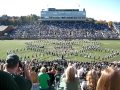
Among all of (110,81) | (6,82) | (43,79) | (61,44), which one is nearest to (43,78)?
(43,79)

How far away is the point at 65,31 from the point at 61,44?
38318 millimetres

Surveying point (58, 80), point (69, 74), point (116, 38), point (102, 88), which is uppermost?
point (102, 88)

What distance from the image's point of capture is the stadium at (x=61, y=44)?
19.5 m

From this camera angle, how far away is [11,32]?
119 m

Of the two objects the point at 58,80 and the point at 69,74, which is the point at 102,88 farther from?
the point at 58,80

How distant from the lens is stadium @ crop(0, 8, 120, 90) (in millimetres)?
19531

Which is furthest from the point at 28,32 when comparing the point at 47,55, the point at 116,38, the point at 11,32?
the point at 47,55

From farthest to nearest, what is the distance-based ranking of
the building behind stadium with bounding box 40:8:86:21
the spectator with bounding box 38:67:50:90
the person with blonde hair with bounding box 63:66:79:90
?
the building behind stadium with bounding box 40:8:86:21 → the spectator with bounding box 38:67:50:90 → the person with blonde hair with bounding box 63:66:79:90

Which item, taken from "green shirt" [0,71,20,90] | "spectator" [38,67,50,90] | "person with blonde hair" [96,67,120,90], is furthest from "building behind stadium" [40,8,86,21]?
"green shirt" [0,71,20,90]

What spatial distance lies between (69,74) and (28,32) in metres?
109

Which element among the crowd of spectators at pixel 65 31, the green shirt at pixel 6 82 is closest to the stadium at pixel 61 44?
the crowd of spectators at pixel 65 31

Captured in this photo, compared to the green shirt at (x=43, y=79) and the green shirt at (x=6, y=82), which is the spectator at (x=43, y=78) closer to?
the green shirt at (x=43, y=79)

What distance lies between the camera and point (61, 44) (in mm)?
82875

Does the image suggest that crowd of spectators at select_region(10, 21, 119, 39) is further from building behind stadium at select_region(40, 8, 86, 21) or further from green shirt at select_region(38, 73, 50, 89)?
green shirt at select_region(38, 73, 50, 89)
